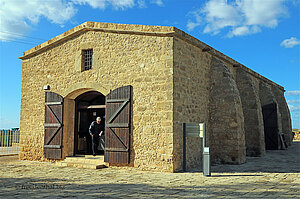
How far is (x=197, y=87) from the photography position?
9.60m

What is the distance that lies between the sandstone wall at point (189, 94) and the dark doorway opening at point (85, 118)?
12.7 ft

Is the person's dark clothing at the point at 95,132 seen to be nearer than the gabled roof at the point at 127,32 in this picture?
No

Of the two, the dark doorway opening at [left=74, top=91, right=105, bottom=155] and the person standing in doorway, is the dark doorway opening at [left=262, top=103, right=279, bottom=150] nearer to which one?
the dark doorway opening at [left=74, top=91, right=105, bottom=155]

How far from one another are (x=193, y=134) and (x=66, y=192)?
404cm

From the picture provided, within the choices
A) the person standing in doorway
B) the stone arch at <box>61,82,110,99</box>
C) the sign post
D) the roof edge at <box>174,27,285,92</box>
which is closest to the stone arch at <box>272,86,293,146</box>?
the roof edge at <box>174,27,285,92</box>

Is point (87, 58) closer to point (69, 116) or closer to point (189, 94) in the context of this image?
point (69, 116)

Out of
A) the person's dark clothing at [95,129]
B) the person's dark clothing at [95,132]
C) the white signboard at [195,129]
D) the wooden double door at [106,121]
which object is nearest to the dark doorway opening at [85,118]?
the wooden double door at [106,121]

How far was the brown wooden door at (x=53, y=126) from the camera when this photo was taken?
10.4 metres

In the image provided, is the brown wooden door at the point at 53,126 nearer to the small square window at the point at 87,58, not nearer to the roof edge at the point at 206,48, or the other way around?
the small square window at the point at 87,58

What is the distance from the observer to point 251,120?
40.9ft

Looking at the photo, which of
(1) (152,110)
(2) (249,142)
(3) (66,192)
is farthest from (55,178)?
(2) (249,142)

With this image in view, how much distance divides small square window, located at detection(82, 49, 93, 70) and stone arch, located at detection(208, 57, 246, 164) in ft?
15.6

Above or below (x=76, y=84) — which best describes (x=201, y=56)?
above

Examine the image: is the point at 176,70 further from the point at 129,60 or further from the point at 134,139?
the point at 134,139
